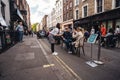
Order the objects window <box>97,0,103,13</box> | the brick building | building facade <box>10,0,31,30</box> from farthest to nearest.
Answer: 1. window <box>97,0,103,13</box>
2. building facade <box>10,0,31,30</box>
3. the brick building

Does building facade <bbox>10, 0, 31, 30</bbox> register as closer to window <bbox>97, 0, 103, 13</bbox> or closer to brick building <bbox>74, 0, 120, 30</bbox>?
brick building <bbox>74, 0, 120, 30</bbox>

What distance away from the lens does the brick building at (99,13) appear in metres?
16.4

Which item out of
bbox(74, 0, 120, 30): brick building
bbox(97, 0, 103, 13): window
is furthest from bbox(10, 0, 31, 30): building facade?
bbox(97, 0, 103, 13): window

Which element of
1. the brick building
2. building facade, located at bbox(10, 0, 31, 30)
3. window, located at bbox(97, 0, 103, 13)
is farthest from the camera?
window, located at bbox(97, 0, 103, 13)

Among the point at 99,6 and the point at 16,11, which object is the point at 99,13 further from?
the point at 16,11

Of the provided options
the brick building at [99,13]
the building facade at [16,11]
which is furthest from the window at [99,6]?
the building facade at [16,11]

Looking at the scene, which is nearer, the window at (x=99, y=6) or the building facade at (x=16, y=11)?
the building facade at (x=16, y=11)

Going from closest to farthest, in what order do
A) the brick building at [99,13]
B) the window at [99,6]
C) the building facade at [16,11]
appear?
the brick building at [99,13] → the building facade at [16,11] → the window at [99,6]

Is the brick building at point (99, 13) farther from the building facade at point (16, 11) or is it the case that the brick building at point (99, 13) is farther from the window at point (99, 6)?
the building facade at point (16, 11)

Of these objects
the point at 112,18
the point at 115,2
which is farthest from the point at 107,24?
the point at 115,2

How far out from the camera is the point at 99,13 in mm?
19172

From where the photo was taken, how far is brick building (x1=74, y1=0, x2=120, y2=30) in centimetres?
1643

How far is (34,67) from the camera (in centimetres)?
547

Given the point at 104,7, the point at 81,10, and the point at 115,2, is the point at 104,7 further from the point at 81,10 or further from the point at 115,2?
the point at 81,10
